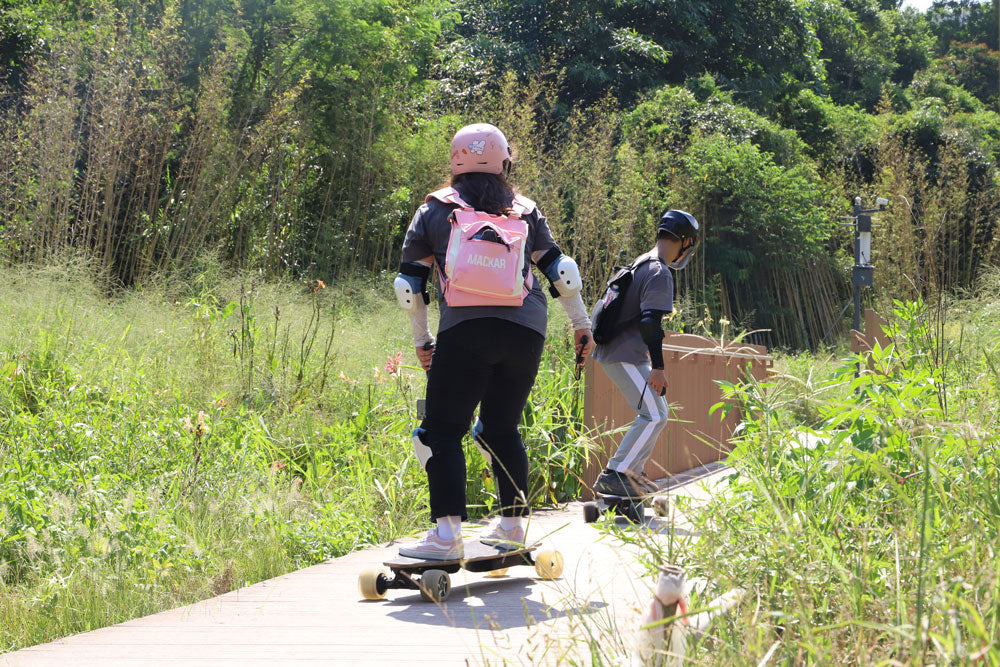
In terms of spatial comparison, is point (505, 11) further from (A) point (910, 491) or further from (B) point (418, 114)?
(A) point (910, 491)

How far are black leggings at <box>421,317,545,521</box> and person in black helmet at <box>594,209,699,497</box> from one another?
1.37 metres

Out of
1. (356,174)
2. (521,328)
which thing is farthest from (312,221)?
(521,328)

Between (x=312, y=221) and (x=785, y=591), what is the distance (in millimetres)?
11245

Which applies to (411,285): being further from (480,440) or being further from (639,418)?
(639,418)

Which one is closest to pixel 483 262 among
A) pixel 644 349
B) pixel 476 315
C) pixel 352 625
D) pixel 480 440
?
pixel 476 315

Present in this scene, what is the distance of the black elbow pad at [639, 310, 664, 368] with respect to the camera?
4844 mm

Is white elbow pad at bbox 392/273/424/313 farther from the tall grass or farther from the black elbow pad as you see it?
the black elbow pad

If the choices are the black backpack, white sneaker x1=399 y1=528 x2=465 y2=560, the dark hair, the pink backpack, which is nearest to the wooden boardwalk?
white sneaker x1=399 y1=528 x2=465 y2=560

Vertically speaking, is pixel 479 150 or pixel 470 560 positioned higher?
pixel 479 150

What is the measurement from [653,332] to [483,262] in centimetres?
159

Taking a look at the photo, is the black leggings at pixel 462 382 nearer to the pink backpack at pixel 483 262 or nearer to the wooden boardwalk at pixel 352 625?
the pink backpack at pixel 483 262

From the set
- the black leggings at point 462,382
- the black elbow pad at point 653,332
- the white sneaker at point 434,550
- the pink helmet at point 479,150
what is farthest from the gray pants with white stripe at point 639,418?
the pink helmet at point 479,150

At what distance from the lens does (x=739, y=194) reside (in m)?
18.3

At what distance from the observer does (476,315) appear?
351 centimetres
